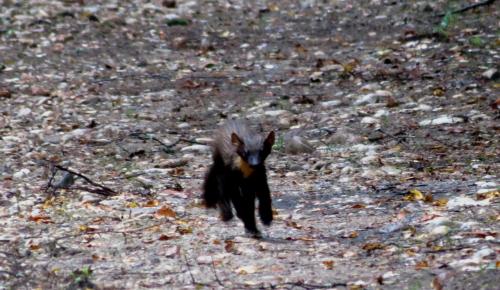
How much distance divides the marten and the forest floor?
0.57 ft

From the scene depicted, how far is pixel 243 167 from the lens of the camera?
792cm

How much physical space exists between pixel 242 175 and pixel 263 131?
11.7 feet

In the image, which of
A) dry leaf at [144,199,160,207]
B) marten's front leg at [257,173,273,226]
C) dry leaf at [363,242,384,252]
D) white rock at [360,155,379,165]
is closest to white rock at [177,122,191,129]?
white rock at [360,155,379,165]

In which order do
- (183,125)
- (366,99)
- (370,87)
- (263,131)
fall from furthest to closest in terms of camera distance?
1. (370,87)
2. (366,99)
3. (183,125)
4. (263,131)

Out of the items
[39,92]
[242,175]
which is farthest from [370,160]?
[39,92]

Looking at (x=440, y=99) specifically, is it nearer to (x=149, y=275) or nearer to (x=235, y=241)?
(x=235, y=241)

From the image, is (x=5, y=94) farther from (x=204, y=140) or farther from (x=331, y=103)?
(x=331, y=103)

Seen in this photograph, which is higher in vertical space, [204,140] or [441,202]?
[441,202]

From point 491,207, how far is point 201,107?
5601 millimetres

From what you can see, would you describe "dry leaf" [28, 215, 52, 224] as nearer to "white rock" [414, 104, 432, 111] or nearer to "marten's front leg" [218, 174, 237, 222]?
"marten's front leg" [218, 174, 237, 222]

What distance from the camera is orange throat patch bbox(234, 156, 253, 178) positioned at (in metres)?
7.89

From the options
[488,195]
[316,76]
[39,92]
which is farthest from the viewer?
[316,76]

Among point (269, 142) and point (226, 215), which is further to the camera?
point (226, 215)

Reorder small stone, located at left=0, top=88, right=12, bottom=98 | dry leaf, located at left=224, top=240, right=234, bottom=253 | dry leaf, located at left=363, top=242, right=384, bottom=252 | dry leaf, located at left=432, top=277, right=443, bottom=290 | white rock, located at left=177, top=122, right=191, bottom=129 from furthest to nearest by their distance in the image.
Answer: small stone, located at left=0, top=88, right=12, bottom=98 < white rock, located at left=177, top=122, right=191, bottom=129 < dry leaf, located at left=224, top=240, right=234, bottom=253 < dry leaf, located at left=363, top=242, right=384, bottom=252 < dry leaf, located at left=432, top=277, right=443, bottom=290
